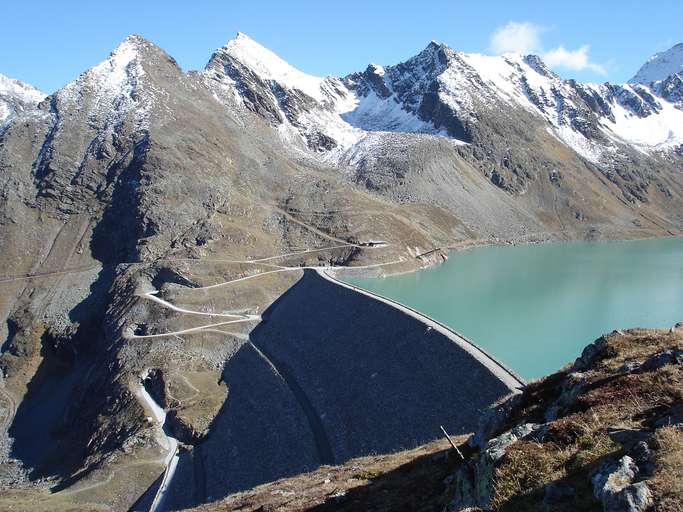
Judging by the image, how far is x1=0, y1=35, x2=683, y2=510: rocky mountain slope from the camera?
177 ft

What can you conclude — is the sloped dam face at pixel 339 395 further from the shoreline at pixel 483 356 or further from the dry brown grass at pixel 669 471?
the dry brown grass at pixel 669 471

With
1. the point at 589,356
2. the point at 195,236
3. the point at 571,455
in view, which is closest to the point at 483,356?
the point at 589,356

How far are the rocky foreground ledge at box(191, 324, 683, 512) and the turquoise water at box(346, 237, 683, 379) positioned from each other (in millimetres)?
33012

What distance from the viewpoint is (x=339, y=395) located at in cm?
4997

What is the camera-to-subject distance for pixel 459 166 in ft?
562

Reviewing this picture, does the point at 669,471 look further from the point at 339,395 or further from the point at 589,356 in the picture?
the point at 339,395

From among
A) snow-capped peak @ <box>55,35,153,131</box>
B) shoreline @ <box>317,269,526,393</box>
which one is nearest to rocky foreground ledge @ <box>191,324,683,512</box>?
shoreline @ <box>317,269,526,393</box>

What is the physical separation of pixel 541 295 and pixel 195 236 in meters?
61.0

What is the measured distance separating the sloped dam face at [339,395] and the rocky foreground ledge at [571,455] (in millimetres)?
14845

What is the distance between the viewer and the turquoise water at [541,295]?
62.9m

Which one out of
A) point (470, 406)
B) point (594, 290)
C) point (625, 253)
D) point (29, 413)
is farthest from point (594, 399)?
point (625, 253)

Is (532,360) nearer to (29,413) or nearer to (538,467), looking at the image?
(538,467)

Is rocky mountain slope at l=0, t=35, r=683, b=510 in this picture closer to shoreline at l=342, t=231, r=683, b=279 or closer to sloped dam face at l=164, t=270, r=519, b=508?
sloped dam face at l=164, t=270, r=519, b=508

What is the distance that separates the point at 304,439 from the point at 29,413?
47915 millimetres
